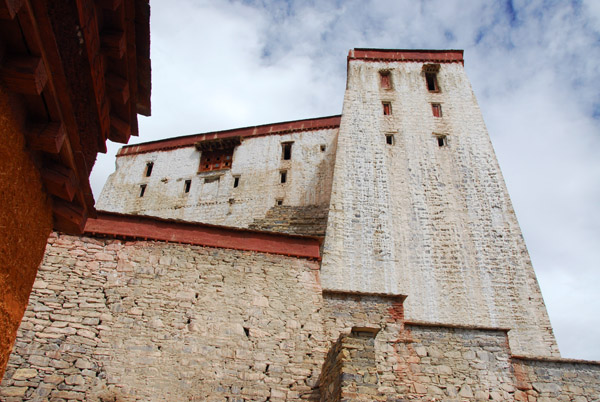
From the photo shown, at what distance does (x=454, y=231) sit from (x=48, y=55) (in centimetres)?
1241

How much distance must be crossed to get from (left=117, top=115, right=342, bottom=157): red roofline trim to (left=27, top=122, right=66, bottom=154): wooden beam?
18076 mm

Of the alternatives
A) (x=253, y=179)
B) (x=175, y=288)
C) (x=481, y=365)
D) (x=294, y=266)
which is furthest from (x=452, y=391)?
(x=253, y=179)

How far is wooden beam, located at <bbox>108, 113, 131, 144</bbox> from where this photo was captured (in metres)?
4.49

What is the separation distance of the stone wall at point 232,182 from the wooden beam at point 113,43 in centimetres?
1394

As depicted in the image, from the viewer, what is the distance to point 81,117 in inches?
151

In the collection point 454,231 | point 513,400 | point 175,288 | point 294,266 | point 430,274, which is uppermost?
point 454,231

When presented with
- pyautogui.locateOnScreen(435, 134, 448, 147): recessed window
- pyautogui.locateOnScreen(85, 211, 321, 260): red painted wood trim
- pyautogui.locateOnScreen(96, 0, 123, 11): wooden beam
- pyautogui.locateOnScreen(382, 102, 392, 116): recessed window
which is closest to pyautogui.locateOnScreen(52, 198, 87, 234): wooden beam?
pyautogui.locateOnScreen(96, 0, 123, 11): wooden beam

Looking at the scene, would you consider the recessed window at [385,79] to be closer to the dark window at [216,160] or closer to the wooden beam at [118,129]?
the dark window at [216,160]

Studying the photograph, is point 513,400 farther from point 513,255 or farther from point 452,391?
point 513,255

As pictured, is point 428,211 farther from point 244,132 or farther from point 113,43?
point 113,43

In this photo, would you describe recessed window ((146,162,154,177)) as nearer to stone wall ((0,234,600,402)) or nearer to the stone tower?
the stone tower

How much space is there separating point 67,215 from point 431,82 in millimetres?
16964

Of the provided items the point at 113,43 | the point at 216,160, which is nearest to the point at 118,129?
the point at 113,43

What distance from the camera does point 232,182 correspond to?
66.5ft
